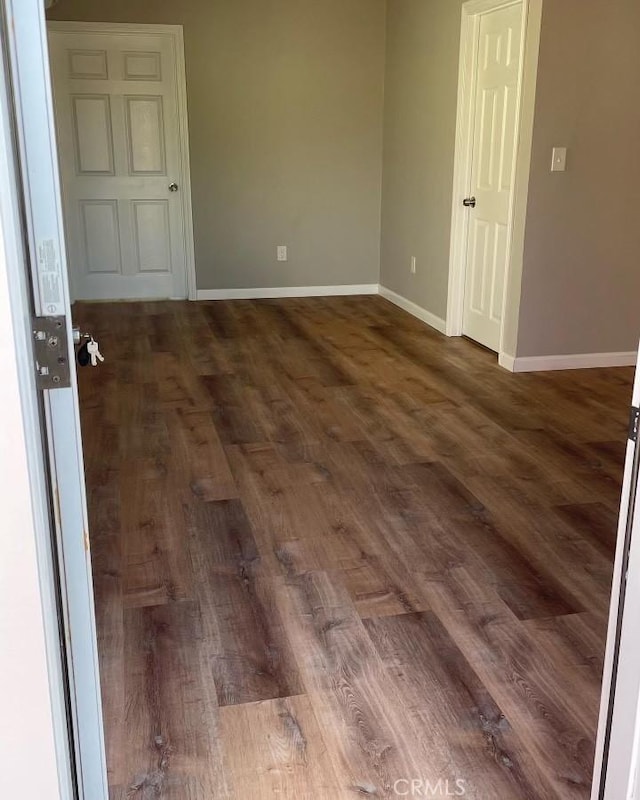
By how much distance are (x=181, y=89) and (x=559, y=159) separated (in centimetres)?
325

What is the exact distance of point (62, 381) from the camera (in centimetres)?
99

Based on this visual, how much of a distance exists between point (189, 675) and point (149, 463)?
1407mm

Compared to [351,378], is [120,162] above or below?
above

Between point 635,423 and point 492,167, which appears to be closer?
point 635,423

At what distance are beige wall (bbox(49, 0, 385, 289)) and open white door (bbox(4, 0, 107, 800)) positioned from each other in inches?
224

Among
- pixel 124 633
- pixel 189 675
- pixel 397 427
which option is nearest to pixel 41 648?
pixel 189 675

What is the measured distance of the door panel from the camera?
6.02 m

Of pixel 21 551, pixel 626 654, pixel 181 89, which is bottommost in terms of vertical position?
pixel 626 654

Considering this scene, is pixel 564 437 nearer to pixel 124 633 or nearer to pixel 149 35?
pixel 124 633

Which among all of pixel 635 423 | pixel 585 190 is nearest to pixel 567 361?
pixel 585 190

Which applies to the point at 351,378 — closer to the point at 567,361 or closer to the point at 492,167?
the point at 567,361

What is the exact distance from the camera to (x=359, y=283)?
22.9ft

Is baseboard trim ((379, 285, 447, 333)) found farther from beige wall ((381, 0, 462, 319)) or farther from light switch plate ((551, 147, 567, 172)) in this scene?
light switch plate ((551, 147, 567, 172))

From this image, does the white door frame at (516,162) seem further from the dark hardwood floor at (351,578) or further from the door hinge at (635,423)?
the door hinge at (635,423)
